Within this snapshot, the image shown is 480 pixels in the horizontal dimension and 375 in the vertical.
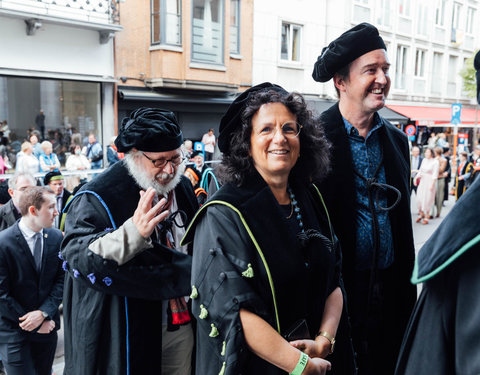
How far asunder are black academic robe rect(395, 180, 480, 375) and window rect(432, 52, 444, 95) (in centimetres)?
2586

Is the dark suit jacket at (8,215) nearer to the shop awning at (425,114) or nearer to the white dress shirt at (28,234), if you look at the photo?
the white dress shirt at (28,234)

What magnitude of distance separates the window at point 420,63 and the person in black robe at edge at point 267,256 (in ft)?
77.9

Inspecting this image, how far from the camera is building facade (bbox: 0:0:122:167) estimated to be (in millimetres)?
11216

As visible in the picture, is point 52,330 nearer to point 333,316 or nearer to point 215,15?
point 333,316

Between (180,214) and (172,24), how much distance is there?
12.1 metres

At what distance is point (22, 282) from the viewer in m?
3.47

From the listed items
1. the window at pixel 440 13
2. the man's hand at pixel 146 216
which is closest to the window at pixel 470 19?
the window at pixel 440 13

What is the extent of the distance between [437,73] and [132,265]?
85.3ft

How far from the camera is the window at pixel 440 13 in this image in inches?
949

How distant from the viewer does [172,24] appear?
1376 centimetres

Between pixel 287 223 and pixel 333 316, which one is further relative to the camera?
pixel 333 316

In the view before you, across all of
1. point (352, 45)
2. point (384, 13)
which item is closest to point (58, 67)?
point (352, 45)

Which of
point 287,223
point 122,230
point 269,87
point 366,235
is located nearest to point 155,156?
point 122,230

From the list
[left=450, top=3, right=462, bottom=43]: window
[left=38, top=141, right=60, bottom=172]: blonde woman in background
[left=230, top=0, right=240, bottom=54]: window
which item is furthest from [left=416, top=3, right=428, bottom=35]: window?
[left=38, top=141, right=60, bottom=172]: blonde woman in background
